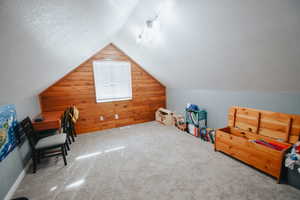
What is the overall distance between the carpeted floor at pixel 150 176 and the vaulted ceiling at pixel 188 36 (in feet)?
4.20

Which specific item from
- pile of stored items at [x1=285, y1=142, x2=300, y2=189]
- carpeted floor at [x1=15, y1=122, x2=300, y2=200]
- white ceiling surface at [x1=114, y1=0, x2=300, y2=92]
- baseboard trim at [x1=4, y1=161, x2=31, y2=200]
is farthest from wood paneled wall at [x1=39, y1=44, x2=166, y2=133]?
pile of stored items at [x1=285, y1=142, x2=300, y2=189]

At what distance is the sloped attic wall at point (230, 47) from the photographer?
51.6 inches

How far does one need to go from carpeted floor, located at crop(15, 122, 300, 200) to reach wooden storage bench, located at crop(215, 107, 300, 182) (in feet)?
0.53

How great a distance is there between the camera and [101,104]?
377cm

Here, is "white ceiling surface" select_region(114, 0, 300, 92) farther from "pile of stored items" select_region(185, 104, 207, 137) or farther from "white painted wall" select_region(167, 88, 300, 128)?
"pile of stored items" select_region(185, 104, 207, 137)

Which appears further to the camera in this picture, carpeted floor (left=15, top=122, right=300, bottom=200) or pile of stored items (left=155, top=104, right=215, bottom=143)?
pile of stored items (left=155, top=104, right=215, bottom=143)

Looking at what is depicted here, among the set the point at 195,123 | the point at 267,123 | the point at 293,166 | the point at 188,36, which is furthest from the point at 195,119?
the point at 188,36

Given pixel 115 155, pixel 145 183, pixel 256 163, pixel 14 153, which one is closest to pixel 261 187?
pixel 256 163

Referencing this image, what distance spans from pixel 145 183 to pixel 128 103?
260 cm

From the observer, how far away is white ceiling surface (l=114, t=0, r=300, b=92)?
1.28 m

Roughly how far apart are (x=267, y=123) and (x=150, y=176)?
6.56ft

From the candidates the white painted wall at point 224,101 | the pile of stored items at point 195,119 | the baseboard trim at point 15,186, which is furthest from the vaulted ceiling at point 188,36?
the baseboard trim at point 15,186

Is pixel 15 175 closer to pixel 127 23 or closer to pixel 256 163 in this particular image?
pixel 127 23

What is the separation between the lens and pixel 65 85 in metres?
3.36
